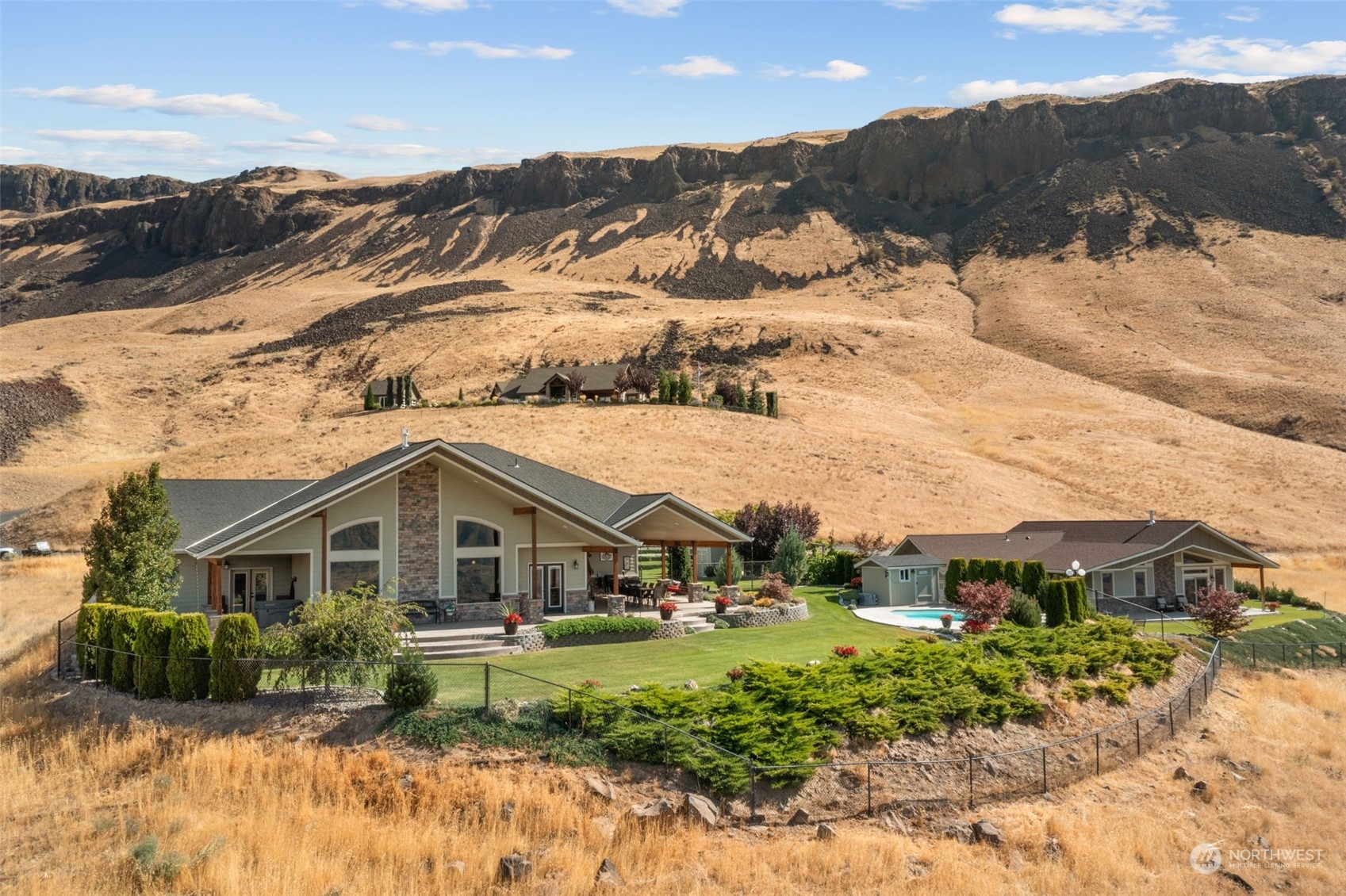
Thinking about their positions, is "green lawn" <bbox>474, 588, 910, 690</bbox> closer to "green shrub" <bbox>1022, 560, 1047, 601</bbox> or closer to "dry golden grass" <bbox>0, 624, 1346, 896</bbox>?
"green shrub" <bbox>1022, 560, 1047, 601</bbox>

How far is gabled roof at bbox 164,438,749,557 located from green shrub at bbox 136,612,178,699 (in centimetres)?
556

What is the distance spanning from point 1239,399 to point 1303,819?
85.7 meters

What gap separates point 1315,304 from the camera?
387 ft

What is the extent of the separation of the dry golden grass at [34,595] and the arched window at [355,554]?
814 cm

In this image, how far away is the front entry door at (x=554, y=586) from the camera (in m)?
31.8

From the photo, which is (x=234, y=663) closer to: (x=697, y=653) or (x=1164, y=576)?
(x=697, y=653)

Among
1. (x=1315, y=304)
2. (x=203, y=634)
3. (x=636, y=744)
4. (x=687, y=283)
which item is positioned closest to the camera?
(x=636, y=744)

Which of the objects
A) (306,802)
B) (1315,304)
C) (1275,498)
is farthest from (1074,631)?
(1315,304)

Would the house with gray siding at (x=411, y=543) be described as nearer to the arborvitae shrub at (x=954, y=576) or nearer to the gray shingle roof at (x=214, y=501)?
the gray shingle roof at (x=214, y=501)

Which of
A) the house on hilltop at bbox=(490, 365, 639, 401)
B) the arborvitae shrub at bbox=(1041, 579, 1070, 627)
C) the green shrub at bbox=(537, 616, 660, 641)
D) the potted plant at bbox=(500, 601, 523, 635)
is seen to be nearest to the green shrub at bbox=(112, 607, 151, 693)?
the potted plant at bbox=(500, 601, 523, 635)

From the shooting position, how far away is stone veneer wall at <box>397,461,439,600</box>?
29453 millimetres

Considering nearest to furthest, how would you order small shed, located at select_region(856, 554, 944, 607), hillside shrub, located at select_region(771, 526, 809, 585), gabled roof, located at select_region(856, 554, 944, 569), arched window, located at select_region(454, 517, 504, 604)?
arched window, located at select_region(454, 517, 504, 604) → small shed, located at select_region(856, 554, 944, 607) → gabled roof, located at select_region(856, 554, 944, 569) → hillside shrub, located at select_region(771, 526, 809, 585)

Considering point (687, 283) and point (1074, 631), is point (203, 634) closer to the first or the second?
point (1074, 631)

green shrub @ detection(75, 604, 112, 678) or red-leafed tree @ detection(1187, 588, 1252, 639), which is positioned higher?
green shrub @ detection(75, 604, 112, 678)
